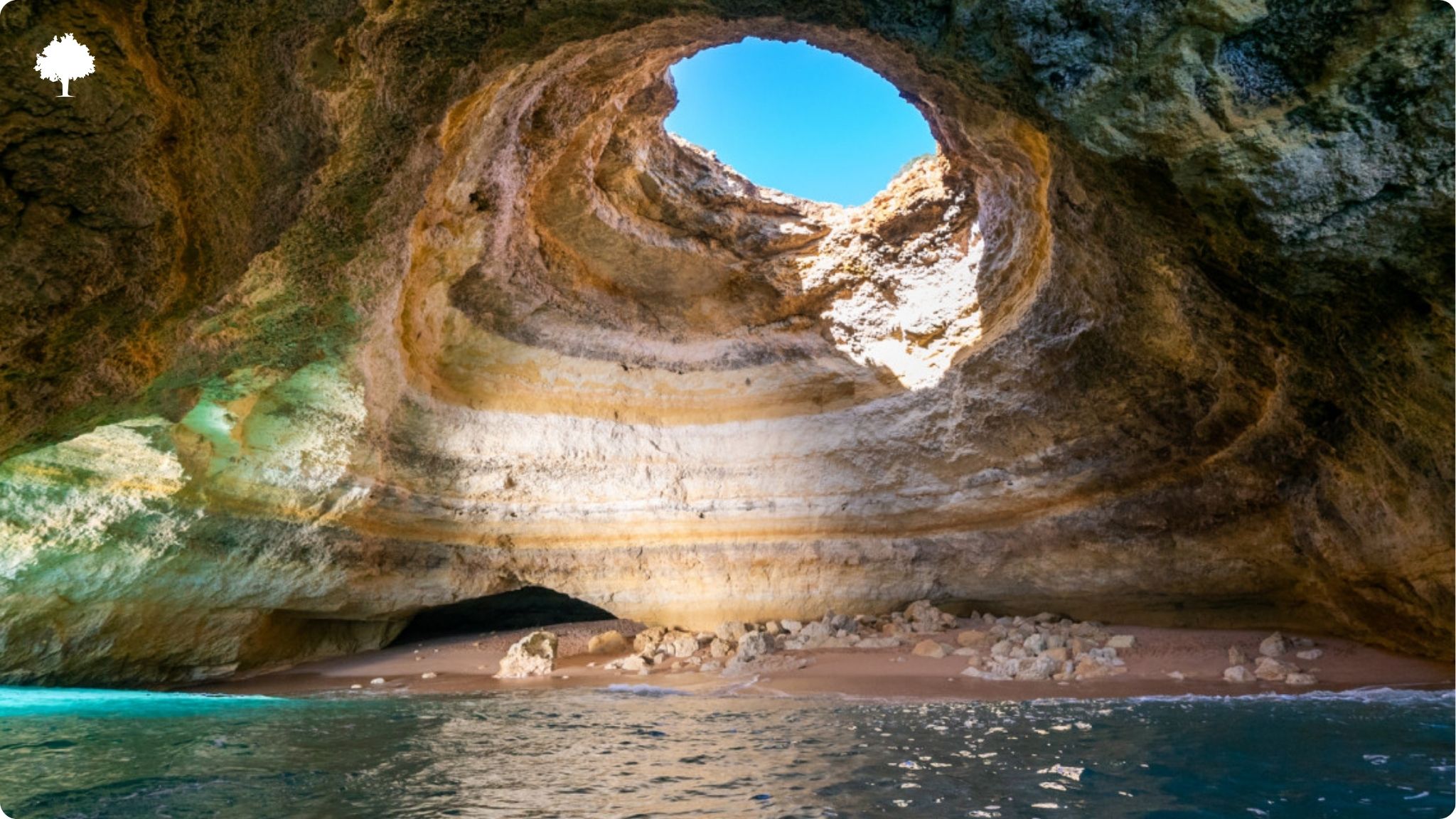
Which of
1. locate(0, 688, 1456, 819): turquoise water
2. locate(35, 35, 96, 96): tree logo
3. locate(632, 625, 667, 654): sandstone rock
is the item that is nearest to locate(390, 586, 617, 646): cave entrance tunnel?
locate(632, 625, 667, 654): sandstone rock

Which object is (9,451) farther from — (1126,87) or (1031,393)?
(1031,393)

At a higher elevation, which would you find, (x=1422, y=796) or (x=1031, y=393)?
(x=1031, y=393)

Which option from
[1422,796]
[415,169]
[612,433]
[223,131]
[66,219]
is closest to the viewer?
[1422,796]

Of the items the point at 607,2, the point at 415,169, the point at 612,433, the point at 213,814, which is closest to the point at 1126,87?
the point at 607,2

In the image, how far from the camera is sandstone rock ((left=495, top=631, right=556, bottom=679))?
7.71 m

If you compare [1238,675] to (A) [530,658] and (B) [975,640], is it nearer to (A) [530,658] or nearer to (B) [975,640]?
(B) [975,640]

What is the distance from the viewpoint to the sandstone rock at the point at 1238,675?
573cm

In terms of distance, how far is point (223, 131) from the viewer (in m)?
4.12

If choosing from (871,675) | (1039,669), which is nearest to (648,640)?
(871,675)

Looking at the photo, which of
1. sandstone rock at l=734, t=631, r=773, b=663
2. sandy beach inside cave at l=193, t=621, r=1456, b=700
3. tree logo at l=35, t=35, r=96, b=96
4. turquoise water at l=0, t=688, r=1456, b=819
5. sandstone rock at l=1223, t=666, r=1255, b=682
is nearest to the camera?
turquoise water at l=0, t=688, r=1456, b=819

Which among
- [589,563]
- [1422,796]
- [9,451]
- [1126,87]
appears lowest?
[1422,796]

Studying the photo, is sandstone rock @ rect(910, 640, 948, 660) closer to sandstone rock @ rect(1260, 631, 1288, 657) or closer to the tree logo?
sandstone rock @ rect(1260, 631, 1288, 657)

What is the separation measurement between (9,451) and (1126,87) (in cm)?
600

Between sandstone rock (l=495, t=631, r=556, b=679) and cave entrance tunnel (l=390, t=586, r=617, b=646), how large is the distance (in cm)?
177
